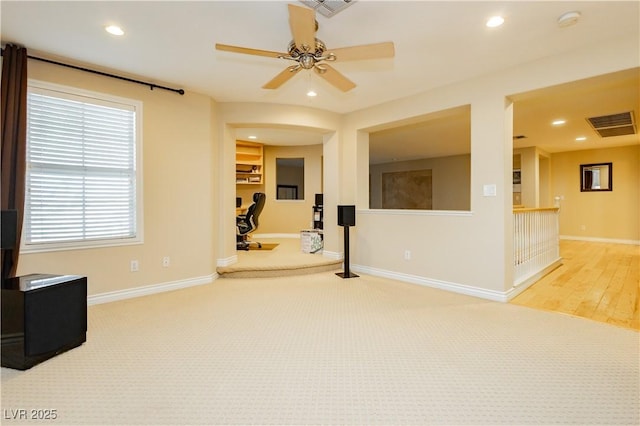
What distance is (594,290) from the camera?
371 cm

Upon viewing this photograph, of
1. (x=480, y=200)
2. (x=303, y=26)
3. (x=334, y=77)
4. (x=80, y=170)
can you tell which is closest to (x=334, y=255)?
(x=480, y=200)

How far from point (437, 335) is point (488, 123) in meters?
2.31

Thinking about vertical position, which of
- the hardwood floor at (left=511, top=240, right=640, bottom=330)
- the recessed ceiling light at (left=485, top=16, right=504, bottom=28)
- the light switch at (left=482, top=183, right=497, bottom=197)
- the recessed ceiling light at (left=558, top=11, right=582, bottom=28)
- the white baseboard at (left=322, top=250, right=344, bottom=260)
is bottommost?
the hardwood floor at (left=511, top=240, right=640, bottom=330)

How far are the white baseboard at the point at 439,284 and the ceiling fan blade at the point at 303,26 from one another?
9.77ft

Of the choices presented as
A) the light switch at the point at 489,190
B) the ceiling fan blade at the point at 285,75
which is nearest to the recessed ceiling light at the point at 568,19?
the light switch at the point at 489,190

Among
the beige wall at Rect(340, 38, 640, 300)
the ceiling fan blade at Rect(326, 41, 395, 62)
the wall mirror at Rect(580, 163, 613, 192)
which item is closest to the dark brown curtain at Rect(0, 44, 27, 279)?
the ceiling fan blade at Rect(326, 41, 395, 62)

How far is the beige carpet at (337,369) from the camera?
5.21ft

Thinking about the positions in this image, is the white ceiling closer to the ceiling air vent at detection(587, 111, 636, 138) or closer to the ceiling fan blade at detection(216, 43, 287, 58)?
the ceiling fan blade at detection(216, 43, 287, 58)

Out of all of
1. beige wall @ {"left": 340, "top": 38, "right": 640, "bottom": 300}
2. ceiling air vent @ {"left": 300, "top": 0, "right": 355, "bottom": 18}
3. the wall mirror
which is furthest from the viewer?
the wall mirror

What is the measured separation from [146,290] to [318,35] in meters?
3.24

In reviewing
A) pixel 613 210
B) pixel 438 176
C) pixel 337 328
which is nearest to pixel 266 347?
pixel 337 328

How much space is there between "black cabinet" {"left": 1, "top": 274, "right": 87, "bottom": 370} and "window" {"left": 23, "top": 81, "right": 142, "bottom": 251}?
961 mm

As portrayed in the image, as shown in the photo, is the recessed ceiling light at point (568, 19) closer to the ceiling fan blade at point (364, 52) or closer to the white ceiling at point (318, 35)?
the white ceiling at point (318, 35)

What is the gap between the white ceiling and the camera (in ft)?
7.40
